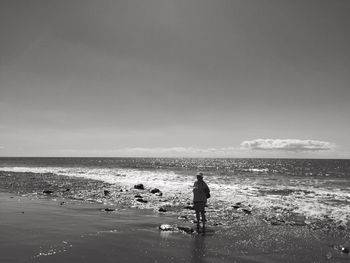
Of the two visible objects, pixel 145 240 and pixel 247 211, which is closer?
pixel 145 240

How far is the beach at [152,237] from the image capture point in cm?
1106

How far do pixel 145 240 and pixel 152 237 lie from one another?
59 centimetres

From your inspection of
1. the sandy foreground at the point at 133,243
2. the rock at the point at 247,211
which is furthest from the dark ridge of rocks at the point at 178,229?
the rock at the point at 247,211

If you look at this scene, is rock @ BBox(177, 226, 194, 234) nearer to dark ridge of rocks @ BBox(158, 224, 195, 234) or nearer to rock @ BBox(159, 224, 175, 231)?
dark ridge of rocks @ BBox(158, 224, 195, 234)

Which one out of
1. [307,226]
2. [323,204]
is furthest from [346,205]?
[307,226]

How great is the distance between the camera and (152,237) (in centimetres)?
1367

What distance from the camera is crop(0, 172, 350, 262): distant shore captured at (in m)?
11.0

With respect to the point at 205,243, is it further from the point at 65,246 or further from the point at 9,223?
the point at 9,223

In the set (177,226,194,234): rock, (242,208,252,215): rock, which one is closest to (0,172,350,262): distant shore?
(177,226,194,234): rock

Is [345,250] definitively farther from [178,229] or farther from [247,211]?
[247,211]

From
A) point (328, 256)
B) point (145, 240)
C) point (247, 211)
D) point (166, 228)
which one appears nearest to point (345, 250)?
point (328, 256)

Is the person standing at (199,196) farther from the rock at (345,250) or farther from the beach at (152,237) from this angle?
the rock at (345,250)

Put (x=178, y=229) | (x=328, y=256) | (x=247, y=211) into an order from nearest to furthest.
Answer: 1. (x=328, y=256)
2. (x=178, y=229)
3. (x=247, y=211)

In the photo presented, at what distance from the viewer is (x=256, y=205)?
930 inches
